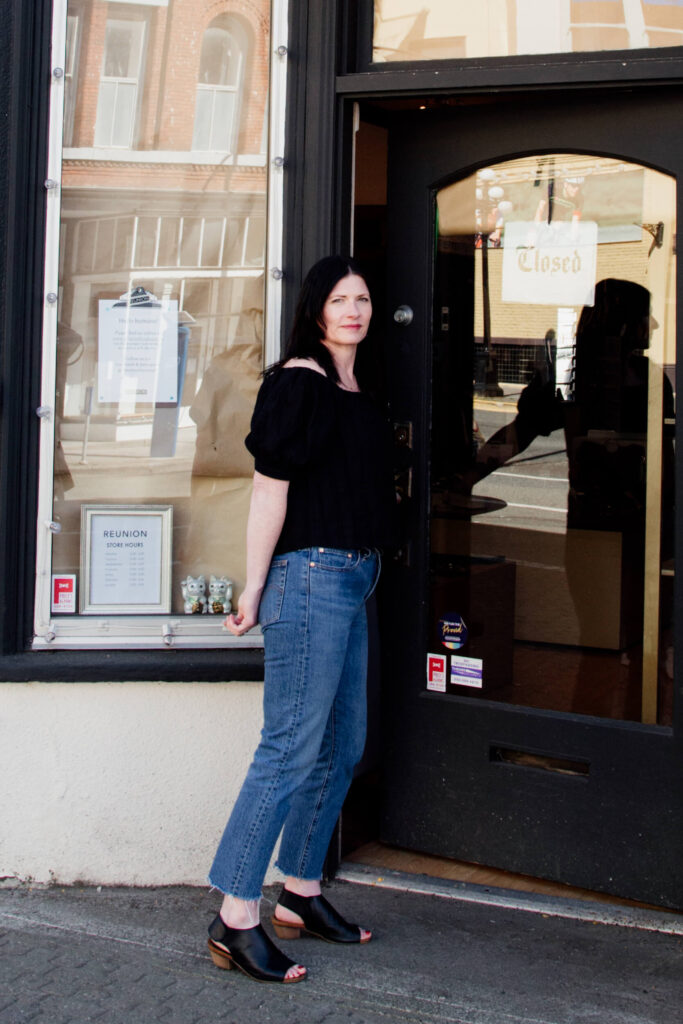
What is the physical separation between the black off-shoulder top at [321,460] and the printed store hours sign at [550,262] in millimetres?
900

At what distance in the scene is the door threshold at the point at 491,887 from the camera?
3.64m

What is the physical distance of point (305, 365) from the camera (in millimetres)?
3256

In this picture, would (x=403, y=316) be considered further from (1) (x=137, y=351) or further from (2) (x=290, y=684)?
(2) (x=290, y=684)

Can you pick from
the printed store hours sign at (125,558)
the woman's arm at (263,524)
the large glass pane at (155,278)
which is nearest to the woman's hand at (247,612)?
the woman's arm at (263,524)

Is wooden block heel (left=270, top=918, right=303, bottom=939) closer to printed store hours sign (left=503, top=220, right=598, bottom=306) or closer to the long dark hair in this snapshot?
the long dark hair

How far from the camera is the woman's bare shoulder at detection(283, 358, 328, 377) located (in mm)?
3227

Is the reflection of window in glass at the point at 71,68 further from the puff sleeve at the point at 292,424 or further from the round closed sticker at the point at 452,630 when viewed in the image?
the round closed sticker at the point at 452,630

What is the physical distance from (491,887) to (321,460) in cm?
159

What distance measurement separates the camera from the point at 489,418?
13.0 ft

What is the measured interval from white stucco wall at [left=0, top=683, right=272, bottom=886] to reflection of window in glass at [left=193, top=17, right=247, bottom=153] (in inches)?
69.0

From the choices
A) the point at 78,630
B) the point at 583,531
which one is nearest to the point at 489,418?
the point at 583,531

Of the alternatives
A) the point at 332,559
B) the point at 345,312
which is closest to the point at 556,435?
the point at 345,312

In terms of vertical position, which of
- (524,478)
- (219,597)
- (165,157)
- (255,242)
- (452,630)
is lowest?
(452,630)

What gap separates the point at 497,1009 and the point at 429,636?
1260 mm
